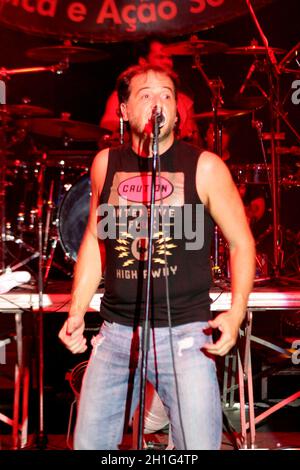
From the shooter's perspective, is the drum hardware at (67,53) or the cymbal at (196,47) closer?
the cymbal at (196,47)

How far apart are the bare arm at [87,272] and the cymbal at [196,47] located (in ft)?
13.0

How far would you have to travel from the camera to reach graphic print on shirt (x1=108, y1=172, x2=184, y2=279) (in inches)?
119

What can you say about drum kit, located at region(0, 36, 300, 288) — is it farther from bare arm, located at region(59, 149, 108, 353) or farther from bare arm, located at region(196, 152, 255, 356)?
bare arm, located at region(196, 152, 255, 356)

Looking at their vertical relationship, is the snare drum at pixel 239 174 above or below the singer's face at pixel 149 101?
above

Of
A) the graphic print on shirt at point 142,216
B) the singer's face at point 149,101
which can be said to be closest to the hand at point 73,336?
the graphic print on shirt at point 142,216

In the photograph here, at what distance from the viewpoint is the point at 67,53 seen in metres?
7.25

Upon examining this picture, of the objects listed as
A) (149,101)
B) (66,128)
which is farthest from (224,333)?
(66,128)

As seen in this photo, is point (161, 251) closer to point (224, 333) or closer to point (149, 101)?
point (224, 333)

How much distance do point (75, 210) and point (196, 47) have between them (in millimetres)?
2073

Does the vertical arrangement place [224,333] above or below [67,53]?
below

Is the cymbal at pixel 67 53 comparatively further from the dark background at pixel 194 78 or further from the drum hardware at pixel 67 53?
the dark background at pixel 194 78

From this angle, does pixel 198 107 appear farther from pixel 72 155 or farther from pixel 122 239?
pixel 122 239

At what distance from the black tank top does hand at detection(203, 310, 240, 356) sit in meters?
0.15

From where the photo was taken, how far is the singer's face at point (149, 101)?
10.1ft
